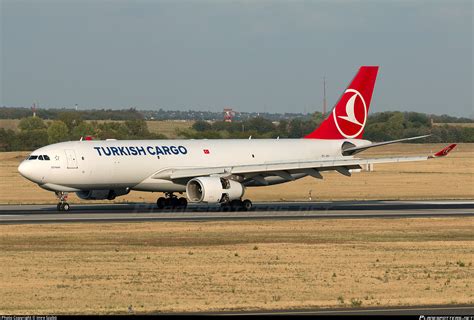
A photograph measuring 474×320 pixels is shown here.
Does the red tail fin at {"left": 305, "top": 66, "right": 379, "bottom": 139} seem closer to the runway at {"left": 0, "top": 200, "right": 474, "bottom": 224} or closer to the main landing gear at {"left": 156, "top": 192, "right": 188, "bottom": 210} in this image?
the runway at {"left": 0, "top": 200, "right": 474, "bottom": 224}

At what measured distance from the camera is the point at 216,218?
149 ft

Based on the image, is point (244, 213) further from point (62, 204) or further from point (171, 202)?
point (62, 204)

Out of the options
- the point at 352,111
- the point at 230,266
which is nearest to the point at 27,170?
the point at 352,111

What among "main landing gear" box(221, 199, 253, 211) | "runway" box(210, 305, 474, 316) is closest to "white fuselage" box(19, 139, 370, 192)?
"main landing gear" box(221, 199, 253, 211)

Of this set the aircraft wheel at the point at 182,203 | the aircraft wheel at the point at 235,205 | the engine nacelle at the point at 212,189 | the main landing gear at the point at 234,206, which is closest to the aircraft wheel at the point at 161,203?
the aircraft wheel at the point at 182,203

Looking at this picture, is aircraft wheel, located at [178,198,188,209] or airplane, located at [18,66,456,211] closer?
airplane, located at [18,66,456,211]

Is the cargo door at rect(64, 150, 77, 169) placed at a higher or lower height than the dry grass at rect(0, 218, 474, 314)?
higher

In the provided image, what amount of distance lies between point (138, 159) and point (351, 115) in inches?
596

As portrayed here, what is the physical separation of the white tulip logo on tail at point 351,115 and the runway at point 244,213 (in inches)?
179

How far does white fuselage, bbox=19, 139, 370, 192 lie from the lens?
163 ft

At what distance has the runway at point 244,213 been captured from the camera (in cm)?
4562

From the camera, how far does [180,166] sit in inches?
2096

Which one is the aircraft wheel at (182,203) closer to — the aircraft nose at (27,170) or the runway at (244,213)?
the runway at (244,213)

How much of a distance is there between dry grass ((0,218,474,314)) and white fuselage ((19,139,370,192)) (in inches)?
344
